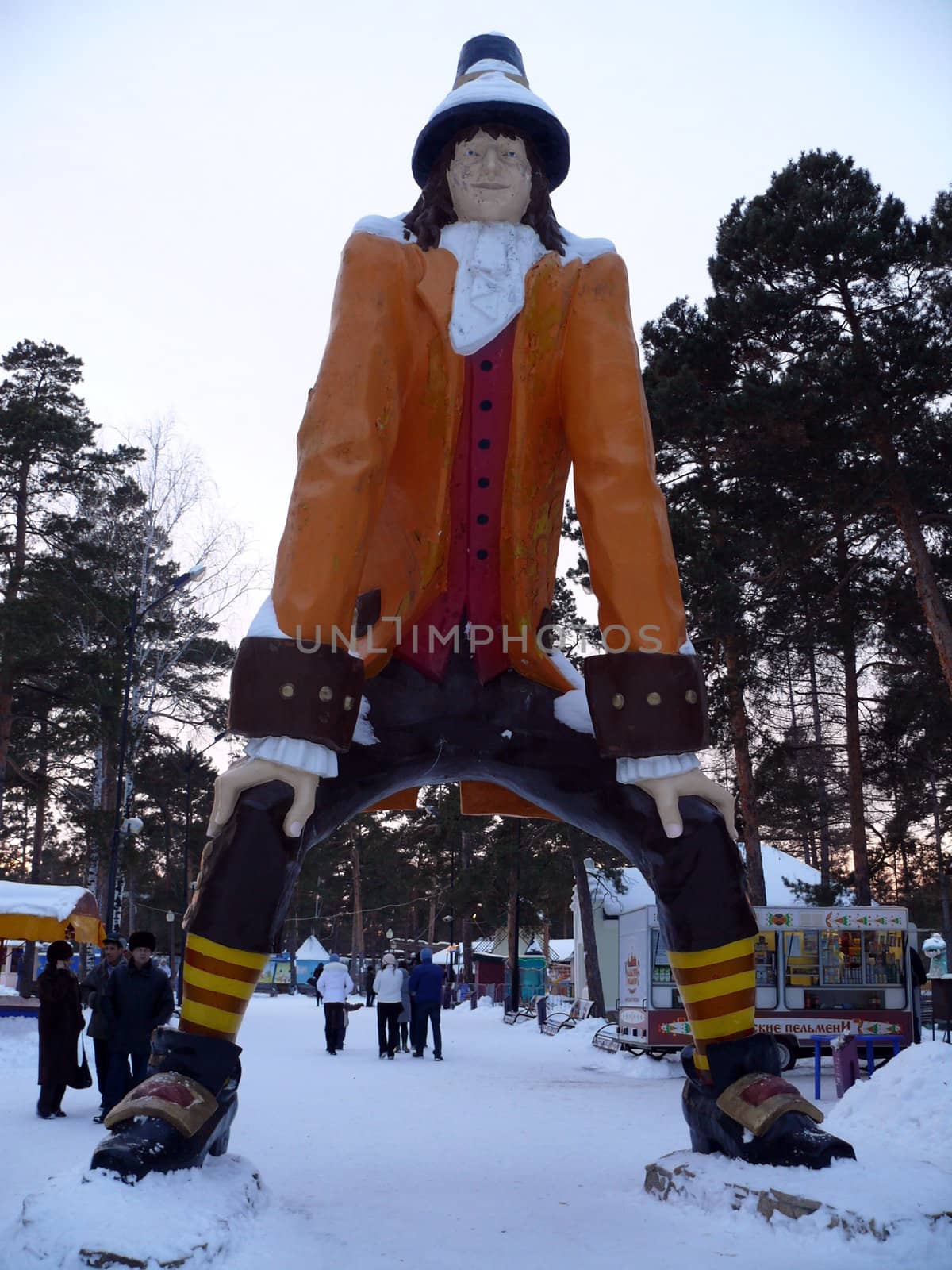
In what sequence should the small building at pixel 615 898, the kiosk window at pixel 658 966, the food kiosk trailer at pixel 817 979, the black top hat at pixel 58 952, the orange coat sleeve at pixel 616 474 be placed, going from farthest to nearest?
the small building at pixel 615 898 < the kiosk window at pixel 658 966 < the food kiosk trailer at pixel 817 979 < the black top hat at pixel 58 952 < the orange coat sleeve at pixel 616 474

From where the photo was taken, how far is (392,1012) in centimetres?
1261

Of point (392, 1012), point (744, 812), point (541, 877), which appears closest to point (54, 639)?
point (392, 1012)

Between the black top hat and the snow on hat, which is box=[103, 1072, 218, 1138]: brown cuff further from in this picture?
the black top hat

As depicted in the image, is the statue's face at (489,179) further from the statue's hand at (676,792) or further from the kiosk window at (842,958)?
the kiosk window at (842,958)

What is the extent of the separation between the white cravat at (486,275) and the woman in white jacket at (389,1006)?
10236mm

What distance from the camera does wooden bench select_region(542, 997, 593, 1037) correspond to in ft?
59.5

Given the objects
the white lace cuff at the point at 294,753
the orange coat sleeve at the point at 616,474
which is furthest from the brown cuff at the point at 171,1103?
the orange coat sleeve at the point at 616,474

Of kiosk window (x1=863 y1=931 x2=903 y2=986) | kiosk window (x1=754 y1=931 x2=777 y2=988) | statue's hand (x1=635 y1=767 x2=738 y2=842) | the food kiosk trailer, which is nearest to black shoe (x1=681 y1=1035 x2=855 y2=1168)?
statue's hand (x1=635 y1=767 x2=738 y2=842)

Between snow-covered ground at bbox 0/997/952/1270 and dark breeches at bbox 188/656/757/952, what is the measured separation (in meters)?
0.65

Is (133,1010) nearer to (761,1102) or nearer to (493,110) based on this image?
(761,1102)

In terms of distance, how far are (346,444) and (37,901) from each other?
41.2 ft

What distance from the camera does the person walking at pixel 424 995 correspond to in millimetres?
12797

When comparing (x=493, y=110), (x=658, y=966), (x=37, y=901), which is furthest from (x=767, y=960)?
(x=493, y=110)

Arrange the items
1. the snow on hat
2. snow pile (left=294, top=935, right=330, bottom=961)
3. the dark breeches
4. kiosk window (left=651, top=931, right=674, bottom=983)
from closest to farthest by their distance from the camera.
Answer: the dark breeches
the snow on hat
kiosk window (left=651, top=931, right=674, bottom=983)
snow pile (left=294, top=935, right=330, bottom=961)
